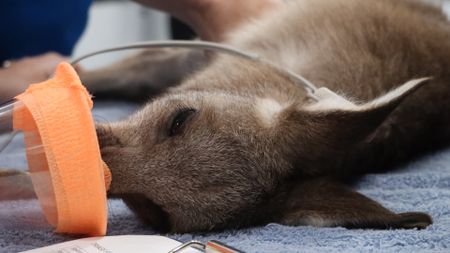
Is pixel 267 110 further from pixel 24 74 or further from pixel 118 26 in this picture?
pixel 118 26

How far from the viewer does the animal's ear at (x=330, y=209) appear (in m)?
1.04

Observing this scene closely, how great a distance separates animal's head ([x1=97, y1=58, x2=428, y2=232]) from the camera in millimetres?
1024

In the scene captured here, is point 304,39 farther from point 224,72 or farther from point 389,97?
point 389,97

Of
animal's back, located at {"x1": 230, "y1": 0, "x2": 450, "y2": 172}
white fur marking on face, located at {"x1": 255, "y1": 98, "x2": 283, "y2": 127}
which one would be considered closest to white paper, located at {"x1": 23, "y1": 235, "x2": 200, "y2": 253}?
white fur marking on face, located at {"x1": 255, "y1": 98, "x2": 283, "y2": 127}

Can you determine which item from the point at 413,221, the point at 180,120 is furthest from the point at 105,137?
the point at 413,221

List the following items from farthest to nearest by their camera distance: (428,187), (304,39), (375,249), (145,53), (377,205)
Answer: (145,53)
(304,39)
(428,187)
(377,205)
(375,249)

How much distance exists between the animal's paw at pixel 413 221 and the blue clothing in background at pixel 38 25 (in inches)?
69.2

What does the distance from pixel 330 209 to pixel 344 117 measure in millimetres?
151

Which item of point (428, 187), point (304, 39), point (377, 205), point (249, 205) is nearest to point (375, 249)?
point (377, 205)

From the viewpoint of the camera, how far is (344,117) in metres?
1.07

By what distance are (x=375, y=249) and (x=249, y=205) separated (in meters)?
0.22

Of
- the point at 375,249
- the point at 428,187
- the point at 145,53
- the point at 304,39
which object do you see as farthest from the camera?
the point at 145,53

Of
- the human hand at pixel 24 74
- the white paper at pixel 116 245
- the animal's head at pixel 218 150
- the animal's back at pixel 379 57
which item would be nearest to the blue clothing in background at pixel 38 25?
the human hand at pixel 24 74

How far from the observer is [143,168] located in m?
1.02
